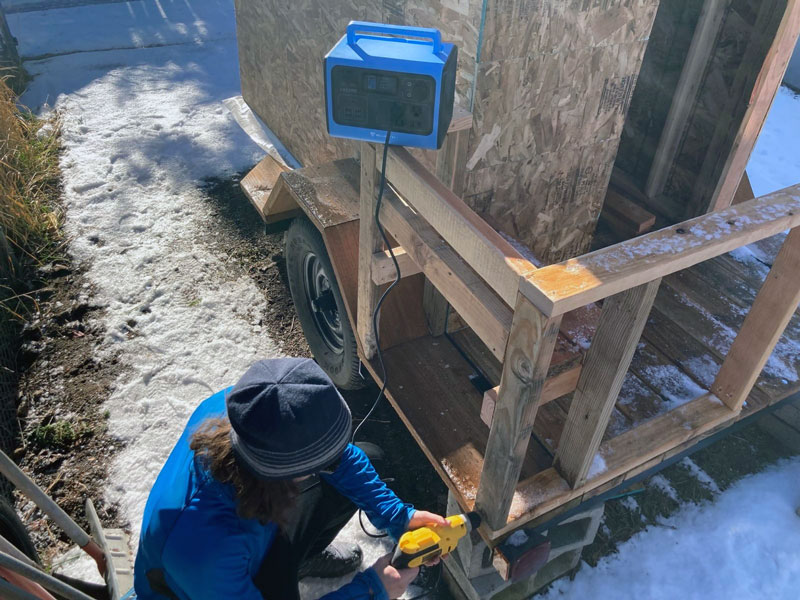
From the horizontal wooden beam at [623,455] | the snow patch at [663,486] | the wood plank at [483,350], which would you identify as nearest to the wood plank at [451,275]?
the wood plank at [483,350]

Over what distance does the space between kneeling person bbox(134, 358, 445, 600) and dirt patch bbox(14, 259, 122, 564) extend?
A: 137 cm

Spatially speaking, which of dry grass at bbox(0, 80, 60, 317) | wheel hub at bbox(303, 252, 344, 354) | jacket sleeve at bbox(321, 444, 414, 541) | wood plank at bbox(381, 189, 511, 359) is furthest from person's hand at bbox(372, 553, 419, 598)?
dry grass at bbox(0, 80, 60, 317)

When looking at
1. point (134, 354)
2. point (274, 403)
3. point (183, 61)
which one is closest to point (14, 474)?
point (274, 403)

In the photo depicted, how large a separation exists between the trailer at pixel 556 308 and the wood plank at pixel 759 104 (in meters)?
0.01

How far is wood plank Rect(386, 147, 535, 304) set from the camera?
170 centimetres

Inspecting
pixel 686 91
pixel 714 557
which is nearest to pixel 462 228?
pixel 714 557

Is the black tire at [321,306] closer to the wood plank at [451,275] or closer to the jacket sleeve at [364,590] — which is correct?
the wood plank at [451,275]

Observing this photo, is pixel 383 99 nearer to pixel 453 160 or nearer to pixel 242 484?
pixel 453 160

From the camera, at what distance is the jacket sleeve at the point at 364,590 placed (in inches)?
77.9

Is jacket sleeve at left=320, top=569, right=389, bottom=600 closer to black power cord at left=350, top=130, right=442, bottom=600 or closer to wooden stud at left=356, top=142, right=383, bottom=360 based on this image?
black power cord at left=350, top=130, right=442, bottom=600

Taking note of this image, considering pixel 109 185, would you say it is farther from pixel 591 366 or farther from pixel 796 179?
pixel 796 179

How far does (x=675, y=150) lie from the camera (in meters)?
3.85

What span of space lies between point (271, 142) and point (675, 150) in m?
3.16

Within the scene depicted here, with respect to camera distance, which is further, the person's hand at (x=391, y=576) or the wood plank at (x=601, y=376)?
the person's hand at (x=391, y=576)
